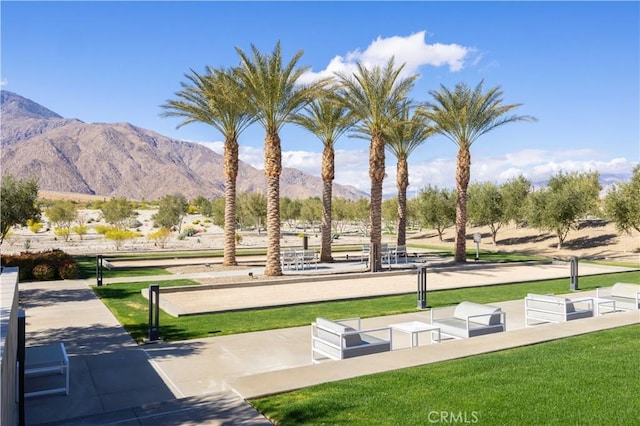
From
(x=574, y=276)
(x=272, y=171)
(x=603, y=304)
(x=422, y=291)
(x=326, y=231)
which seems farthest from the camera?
(x=326, y=231)

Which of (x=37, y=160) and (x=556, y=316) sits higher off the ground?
(x=37, y=160)

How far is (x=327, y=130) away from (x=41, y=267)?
15590 millimetres

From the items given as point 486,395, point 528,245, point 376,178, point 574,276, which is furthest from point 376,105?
point 528,245

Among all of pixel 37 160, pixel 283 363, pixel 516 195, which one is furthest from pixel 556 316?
pixel 37 160

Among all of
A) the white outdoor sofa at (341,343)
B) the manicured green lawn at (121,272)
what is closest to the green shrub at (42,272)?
the manicured green lawn at (121,272)

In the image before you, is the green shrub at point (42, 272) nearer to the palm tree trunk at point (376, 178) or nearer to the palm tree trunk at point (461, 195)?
the palm tree trunk at point (376, 178)

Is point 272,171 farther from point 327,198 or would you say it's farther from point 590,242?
point 590,242

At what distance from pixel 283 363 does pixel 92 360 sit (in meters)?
3.42

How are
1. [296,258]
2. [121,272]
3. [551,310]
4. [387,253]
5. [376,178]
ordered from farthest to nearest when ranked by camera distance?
[376,178], [387,253], [296,258], [121,272], [551,310]

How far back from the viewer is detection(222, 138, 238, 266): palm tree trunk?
24641 millimetres

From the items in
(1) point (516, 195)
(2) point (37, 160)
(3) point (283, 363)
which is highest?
(2) point (37, 160)

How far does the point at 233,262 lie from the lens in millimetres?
24812

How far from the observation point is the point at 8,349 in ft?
16.3

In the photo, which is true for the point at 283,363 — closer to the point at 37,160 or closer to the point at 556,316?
the point at 556,316
